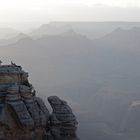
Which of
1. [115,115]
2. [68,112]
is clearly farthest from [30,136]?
[115,115]

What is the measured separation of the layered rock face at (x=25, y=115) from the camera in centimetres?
1858

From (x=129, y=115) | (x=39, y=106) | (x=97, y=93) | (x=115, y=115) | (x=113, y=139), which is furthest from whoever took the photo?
(x=97, y=93)

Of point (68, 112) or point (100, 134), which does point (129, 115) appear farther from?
point (68, 112)

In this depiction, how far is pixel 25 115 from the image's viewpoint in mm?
18656

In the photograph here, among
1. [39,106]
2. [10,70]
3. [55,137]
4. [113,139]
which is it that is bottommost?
[113,139]

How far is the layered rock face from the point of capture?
61.0 ft

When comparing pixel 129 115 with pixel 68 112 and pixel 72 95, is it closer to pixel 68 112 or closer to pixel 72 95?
pixel 72 95

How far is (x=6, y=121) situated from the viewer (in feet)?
60.8

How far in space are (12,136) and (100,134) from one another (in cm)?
9398

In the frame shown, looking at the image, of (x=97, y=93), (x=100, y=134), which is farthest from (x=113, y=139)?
(x=97, y=93)

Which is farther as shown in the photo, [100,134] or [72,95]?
[72,95]

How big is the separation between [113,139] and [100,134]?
3.90 metres

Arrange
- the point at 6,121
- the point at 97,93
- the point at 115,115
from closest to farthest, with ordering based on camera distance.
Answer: the point at 6,121 < the point at 115,115 < the point at 97,93

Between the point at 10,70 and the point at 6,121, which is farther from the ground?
the point at 10,70
